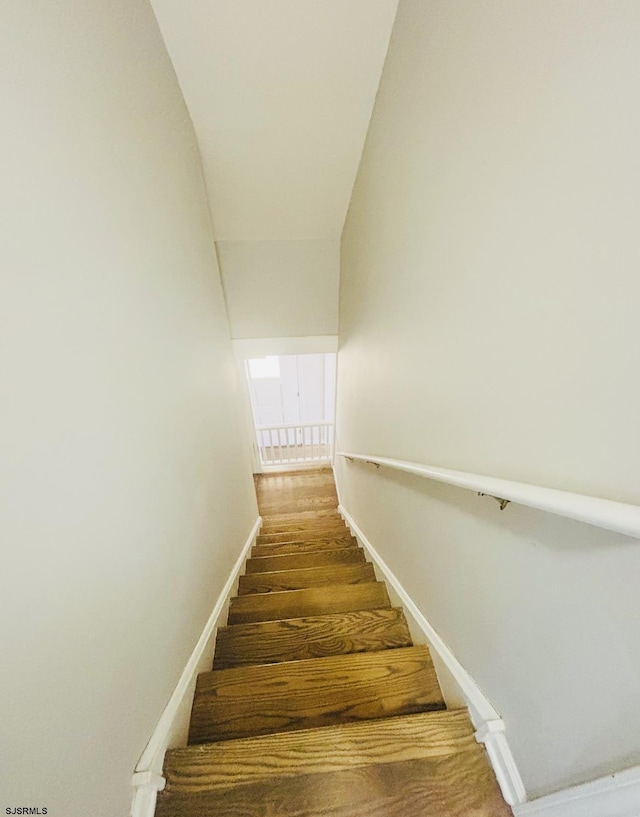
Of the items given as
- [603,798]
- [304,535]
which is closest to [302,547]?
[304,535]

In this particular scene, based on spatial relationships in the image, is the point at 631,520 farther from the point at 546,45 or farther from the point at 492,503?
the point at 546,45

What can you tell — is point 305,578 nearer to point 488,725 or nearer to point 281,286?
point 488,725

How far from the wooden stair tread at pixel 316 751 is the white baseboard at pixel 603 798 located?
0.91ft

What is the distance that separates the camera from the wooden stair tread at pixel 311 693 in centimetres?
97

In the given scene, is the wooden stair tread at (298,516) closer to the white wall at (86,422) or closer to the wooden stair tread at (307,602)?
the wooden stair tread at (307,602)

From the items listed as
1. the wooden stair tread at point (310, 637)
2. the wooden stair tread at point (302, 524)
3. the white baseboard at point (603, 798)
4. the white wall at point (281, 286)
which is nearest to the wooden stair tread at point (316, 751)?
→ the white baseboard at point (603, 798)

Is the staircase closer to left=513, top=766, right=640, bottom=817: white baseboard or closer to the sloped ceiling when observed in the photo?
left=513, top=766, right=640, bottom=817: white baseboard

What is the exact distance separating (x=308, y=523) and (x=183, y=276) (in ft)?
8.92

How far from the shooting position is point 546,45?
1.65 feet

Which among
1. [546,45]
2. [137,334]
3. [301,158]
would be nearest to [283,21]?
[301,158]

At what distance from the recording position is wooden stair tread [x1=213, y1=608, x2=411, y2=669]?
1.25 meters

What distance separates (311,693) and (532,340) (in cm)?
129

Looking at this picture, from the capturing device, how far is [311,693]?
40.0 inches

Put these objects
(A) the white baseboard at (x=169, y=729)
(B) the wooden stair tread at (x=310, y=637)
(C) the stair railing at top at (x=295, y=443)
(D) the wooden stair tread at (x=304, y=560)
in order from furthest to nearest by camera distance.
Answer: (C) the stair railing at top at (x=295, y=443)
(D) the wooden stair tread at (x=304, y=560)
(B) the wooden stair tread at (x=310, y=637)
(A) the white baseboard at (x=169, y=729)
